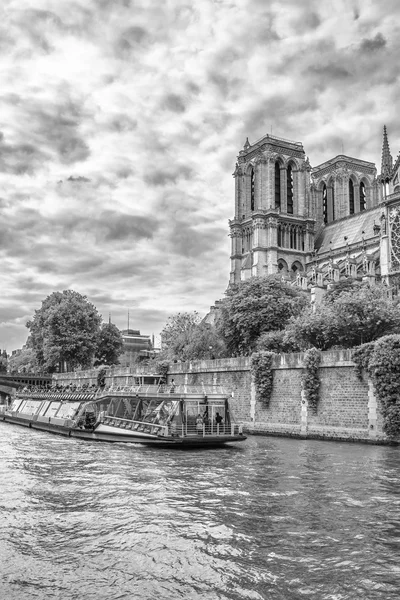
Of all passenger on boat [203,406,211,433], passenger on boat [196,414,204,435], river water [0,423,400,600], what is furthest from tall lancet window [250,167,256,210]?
river water [0,423,400,600]

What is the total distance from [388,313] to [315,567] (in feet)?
100

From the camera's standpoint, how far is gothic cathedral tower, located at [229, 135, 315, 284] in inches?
4227

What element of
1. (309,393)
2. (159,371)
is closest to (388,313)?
(309,393)

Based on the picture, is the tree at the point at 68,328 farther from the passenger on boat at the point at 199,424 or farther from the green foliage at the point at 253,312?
the passenger on boat at the point at 199,424

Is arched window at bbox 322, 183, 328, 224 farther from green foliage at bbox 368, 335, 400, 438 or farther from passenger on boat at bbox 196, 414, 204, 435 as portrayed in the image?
passenger on boat at bbox 196, 414, 204, 435

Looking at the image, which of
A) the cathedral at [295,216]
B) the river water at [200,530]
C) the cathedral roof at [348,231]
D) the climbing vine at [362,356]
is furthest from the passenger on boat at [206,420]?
the cathedral roof at [348,231]

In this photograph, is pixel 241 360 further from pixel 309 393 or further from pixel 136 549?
pixel 136 549

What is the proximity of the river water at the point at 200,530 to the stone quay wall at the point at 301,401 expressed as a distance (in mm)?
8709

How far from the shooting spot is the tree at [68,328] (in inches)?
2990

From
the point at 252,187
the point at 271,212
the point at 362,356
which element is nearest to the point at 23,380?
the point at 271,212

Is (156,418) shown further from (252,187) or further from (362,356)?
(252,187)

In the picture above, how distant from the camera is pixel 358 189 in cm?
12750

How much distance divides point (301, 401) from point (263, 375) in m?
3.92

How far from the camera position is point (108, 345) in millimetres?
83375
